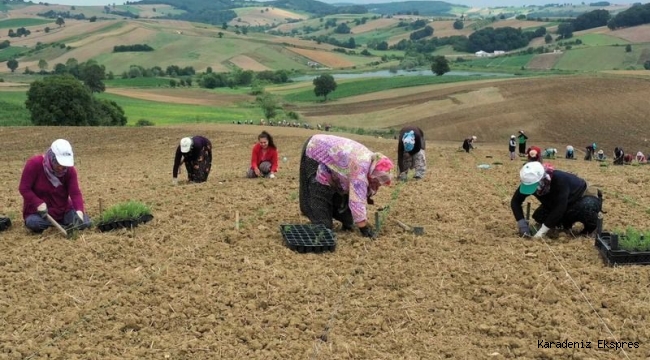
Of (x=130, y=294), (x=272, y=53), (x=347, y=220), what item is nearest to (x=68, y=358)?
(x=130, y=294)

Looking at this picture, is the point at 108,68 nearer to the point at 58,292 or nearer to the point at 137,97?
the point at 137,97

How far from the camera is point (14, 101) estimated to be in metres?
50.2

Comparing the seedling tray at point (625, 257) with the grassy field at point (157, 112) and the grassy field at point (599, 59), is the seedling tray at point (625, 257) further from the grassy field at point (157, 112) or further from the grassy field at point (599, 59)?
the grassy field at point (599, 59)

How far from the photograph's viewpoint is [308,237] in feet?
25.8

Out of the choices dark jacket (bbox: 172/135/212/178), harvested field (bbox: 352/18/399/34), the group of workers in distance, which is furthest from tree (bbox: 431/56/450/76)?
harvested field (bbox: 352/18/399/34)

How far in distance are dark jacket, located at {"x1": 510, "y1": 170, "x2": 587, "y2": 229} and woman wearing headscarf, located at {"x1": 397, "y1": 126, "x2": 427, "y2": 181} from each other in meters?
5.54

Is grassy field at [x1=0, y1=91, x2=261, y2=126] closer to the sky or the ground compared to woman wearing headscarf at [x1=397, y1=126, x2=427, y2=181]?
closer to the ground

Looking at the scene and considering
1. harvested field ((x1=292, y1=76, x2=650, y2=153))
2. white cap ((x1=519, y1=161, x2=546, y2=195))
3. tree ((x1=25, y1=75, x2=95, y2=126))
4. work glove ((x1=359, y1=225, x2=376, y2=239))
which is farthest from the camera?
harvested field ((x1=292, y1=76, x2=650, y2=153))

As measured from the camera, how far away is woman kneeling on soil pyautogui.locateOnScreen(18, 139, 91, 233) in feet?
26.8

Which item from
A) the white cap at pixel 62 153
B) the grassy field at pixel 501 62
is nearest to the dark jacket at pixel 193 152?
the white cap at pixel 62 153

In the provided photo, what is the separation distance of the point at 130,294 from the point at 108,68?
3792 inches

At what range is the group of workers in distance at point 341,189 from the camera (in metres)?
7.57

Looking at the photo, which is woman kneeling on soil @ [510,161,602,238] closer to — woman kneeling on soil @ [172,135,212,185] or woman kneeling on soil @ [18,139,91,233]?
woman kneeling on soil @ [18,139,91,233]

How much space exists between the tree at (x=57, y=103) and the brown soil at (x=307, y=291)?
33.7 m
